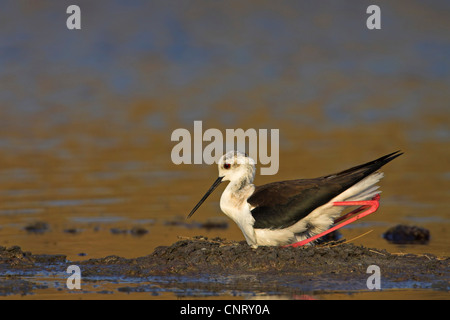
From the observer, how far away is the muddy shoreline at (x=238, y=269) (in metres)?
8.75

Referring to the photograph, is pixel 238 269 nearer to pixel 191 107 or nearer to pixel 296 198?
pixel 296 198

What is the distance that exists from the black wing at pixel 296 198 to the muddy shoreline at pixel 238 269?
1.08 ft

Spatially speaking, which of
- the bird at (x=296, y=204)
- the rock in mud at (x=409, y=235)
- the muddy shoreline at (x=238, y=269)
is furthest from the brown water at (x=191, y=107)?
the bird at (x=296, y=204)

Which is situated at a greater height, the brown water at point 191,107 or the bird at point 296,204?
the brown water at point 191,107

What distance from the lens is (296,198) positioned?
9719 millimetres

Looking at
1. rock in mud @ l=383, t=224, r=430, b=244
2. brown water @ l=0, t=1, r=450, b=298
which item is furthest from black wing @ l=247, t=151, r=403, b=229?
rock in mud @ l=383, t=224, r=430, b=244

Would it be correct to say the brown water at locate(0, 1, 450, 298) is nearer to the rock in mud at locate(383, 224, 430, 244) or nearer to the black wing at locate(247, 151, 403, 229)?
the rock in mud at locate(383, 224, 430, 244)

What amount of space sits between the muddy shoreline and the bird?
0.25 metres

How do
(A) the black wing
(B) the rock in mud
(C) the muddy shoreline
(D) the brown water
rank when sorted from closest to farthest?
(C) the muddy shoreline < (A) the black wing < (B) the rock in mud < (D) the brown water

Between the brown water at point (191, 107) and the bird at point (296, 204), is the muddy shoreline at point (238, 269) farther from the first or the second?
the brown water at point (191, 107)

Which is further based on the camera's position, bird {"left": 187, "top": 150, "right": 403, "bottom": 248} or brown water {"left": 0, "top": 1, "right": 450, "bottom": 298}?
brown water {"left": 0, "top": 1, "right": 450, "bottom": 298}

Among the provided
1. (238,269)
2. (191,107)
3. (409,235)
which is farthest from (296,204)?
(191,107)

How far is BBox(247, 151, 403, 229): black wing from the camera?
9.65m

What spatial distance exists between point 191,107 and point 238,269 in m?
14.0
